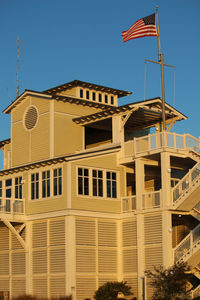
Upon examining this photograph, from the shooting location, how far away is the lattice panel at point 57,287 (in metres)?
38.4

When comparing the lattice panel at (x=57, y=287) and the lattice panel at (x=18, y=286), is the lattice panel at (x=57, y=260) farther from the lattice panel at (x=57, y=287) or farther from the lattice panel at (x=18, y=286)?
the lattice panel at (x=18, y=286)

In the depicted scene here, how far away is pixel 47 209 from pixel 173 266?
9517mm

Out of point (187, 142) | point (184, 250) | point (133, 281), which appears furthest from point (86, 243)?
point (187, 142)

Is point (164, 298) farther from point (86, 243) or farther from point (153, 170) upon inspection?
point (153, 170)

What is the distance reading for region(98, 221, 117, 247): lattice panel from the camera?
1571 inches

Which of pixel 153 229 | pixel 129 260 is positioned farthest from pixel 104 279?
pixel 153 229

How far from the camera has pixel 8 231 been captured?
4372 centimetres

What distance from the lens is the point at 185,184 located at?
38.3 meters

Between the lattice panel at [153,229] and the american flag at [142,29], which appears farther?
the american flag at [142,29]

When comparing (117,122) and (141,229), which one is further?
(117,122)

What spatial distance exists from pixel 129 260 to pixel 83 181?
598 cm

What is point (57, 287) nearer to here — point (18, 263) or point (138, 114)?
point (18, 263)

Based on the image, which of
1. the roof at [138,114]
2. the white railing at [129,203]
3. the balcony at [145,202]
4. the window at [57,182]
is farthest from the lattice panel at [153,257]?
the roof at [138,114]

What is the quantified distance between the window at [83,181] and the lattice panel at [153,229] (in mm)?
4350
